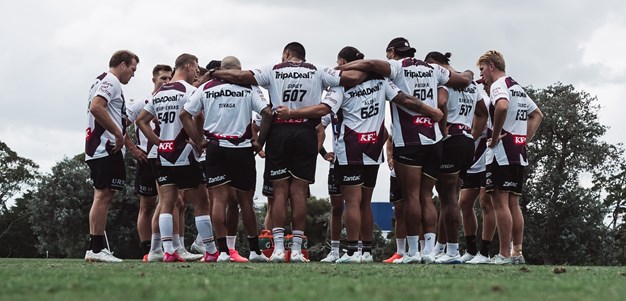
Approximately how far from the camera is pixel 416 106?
420 inches

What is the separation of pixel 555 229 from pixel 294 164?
147ft

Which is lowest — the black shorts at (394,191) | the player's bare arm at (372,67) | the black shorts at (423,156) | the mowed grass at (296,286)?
the mowed grass at (296,286)

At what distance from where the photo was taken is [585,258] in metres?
51.1

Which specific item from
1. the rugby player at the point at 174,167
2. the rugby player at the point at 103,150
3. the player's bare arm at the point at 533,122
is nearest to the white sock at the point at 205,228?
the rugby player at the point at 174,167

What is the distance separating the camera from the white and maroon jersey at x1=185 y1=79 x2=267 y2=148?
10680 mm

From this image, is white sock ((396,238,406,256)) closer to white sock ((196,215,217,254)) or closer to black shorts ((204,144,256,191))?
black shorts ((204,144,256,191))

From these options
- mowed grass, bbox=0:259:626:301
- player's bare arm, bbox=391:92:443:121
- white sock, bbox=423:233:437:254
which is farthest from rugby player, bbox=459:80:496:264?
mowed grass, bbox=0:259:626:301

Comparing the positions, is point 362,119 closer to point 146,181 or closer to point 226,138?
point 226,138

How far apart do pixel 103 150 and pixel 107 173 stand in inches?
12.1

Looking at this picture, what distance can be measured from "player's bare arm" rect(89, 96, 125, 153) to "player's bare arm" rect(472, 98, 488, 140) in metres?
4.85

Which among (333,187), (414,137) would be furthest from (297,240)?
→ (414,137)

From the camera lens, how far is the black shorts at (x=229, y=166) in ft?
34.9

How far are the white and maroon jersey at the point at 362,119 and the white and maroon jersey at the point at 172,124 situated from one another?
2.03m

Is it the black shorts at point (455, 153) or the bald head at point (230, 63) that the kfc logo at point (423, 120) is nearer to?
the black shorts at point (455, 153)
